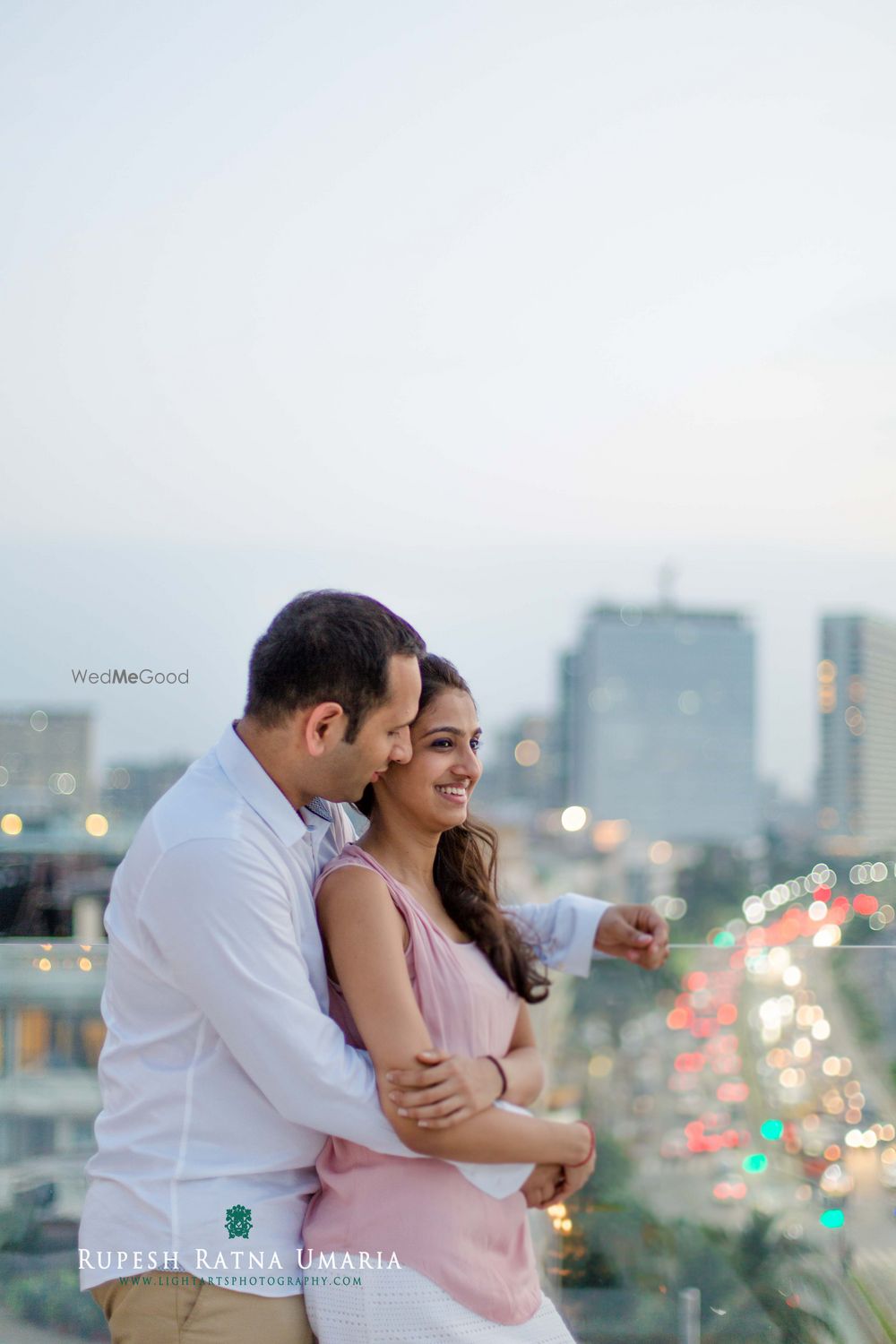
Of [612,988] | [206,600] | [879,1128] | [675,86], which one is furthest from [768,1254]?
[206,600]

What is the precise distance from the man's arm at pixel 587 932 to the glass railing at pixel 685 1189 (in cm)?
31

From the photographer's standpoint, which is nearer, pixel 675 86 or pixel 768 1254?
pixel 768 1254

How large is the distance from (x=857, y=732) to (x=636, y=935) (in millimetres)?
68599

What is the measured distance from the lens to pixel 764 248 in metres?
51.9

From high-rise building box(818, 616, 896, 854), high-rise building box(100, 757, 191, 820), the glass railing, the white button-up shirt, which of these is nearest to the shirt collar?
the white button-up shirt

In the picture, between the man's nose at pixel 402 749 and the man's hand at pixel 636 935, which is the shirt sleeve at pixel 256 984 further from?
the man's hand at pixel 636 935

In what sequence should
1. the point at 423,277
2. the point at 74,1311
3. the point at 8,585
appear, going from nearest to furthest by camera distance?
the point at 74,1311 < the point at 8,585 < the point at 423,277

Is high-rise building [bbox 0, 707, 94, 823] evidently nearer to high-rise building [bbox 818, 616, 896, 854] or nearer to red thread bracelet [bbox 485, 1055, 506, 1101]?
red thread bracelet [bbox 485, 1055, 506, 1101]

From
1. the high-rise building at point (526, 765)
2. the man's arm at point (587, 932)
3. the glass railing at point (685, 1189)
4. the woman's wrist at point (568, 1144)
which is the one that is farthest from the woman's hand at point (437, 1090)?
the high-rise building at point (526, 765)

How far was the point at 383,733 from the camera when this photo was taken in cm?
135

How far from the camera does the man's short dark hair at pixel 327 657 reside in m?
1.32

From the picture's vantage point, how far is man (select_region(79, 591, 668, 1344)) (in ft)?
4.09

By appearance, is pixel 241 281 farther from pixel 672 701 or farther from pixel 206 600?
pixel 672 701

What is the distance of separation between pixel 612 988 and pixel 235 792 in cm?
116
